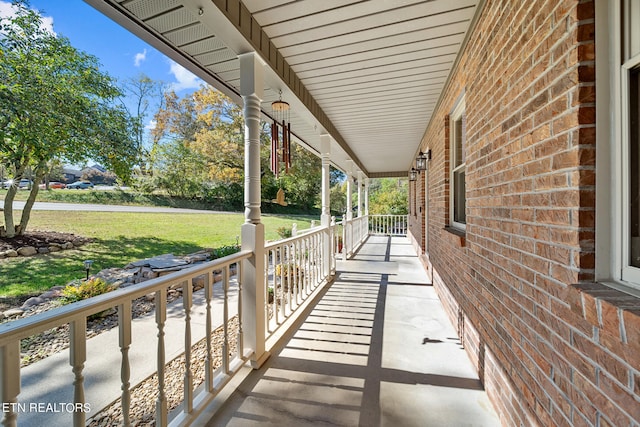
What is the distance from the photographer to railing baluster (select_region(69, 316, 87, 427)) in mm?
982

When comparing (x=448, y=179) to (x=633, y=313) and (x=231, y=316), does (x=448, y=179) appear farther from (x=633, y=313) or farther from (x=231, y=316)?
(x=231, y=316)

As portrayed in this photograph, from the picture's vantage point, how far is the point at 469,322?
2.27 metres

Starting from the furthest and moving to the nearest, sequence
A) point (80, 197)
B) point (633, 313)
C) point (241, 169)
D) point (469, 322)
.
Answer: point (241, 169) < point (80, 197) < point (469, 322) < point (633, 313)

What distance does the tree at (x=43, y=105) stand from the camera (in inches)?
197

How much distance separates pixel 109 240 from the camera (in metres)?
8.14

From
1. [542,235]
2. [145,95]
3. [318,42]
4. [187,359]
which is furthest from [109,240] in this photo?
[542,235]

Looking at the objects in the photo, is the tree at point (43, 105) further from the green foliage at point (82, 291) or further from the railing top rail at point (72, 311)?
the railing top rail at point (72, 311)

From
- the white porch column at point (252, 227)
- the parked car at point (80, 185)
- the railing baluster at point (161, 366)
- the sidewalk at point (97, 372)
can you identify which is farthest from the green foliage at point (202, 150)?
the railing baluster at point (161, 366)

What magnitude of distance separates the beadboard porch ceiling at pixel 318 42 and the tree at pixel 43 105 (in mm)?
4834

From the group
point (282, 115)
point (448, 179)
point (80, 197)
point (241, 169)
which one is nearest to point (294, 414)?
point (448, 179)

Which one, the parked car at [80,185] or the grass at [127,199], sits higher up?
the parked car at [80,185]

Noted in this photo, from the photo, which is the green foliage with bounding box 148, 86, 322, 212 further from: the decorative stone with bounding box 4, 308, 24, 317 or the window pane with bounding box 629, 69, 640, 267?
the window pane with bounding box 629, 69, 640, 267

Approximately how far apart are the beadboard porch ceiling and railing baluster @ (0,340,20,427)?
1799 mm

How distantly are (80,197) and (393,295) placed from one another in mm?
10604
